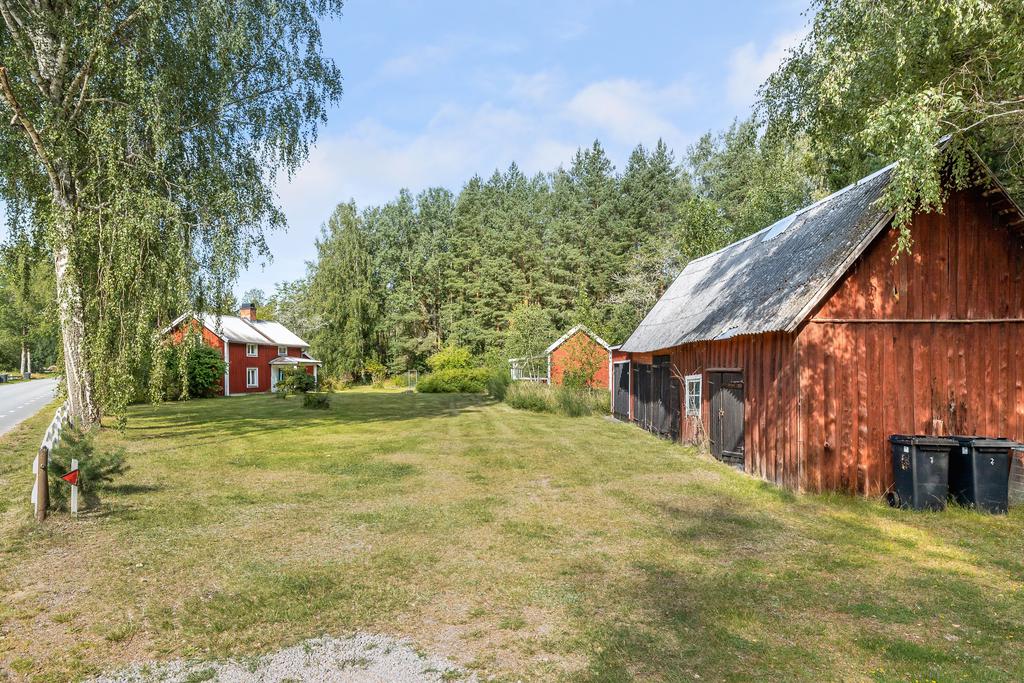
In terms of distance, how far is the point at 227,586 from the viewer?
5.74 meters

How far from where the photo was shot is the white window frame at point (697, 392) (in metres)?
14.1

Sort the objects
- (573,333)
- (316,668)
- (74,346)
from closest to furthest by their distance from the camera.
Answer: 1. (316,668)
2. (74,346)
3. (573,333)

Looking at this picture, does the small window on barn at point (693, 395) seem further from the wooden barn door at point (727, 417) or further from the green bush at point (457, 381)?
the green bush at point (457, 381)

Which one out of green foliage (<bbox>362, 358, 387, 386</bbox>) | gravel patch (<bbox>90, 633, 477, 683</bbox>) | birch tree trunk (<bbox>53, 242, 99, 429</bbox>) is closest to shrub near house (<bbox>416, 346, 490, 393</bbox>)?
green foliage (<bbox>362, 358, 387, 386</bbox>)

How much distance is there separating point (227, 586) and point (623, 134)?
170 ft

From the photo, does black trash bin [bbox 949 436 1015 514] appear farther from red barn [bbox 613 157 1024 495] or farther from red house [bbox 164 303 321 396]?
red house [bbox 164 303 321 396]

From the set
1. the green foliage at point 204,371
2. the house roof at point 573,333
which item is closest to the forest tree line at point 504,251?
the house roof at point 573,333

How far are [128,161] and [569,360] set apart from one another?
19.7 meters

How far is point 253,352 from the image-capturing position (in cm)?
4225

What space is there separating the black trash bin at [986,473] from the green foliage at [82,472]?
12581mm

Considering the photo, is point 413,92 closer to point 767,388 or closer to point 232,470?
point 232,470

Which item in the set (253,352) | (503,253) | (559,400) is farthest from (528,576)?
(503,253)

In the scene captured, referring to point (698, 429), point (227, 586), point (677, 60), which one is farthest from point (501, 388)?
point (227, 586)

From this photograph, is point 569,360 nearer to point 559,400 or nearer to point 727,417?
point 559,400
